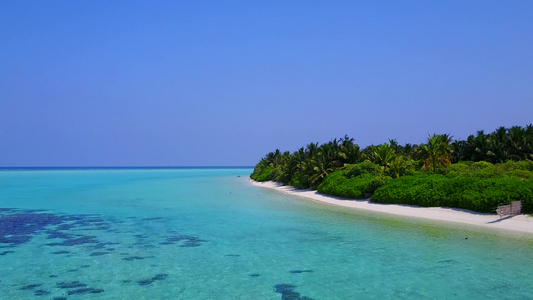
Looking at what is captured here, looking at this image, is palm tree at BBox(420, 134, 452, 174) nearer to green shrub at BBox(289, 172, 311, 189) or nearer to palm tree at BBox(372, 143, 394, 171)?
palm tree at BBox(372, 143, 394, 171)

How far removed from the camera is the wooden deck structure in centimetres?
2502

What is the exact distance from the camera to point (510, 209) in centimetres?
2528

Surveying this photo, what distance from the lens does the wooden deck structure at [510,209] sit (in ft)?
82.1

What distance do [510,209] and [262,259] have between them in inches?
701

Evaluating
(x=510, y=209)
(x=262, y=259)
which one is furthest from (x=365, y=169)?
(x=262, y=259)

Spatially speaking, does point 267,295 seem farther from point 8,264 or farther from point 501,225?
point 501,225

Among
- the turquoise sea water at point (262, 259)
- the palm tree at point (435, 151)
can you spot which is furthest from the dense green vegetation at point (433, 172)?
the turquoise sea water at point (262, 259)

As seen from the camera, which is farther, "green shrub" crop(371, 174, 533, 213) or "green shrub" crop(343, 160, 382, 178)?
"green shrub" crop(343, 160, 382, 178)

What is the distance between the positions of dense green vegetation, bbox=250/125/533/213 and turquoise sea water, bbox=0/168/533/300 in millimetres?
4900

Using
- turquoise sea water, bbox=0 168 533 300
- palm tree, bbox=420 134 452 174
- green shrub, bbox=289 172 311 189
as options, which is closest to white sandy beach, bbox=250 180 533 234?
turquoise sea water, bbox=0 168 533 300

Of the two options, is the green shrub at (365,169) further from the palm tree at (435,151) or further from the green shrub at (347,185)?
the palm tree at (435,151)

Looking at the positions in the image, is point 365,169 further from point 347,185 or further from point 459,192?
point 459,192

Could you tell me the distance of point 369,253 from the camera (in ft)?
59.8

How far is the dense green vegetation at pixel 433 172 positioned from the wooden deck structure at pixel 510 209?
1.59ft
